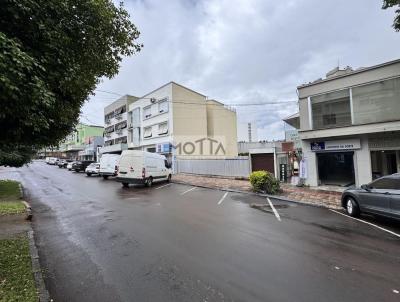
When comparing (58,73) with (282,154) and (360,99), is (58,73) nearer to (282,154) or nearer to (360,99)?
(360,99)

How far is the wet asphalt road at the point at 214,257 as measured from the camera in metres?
3.95

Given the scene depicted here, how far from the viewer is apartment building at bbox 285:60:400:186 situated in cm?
1355

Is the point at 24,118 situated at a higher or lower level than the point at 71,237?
higher

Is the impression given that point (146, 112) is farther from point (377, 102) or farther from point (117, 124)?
point (377, 102)

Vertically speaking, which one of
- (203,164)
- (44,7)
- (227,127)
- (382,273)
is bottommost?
(382,273)

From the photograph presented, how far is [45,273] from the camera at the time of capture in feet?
→ 15.1

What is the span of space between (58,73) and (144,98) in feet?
118

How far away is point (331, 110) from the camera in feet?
51.7

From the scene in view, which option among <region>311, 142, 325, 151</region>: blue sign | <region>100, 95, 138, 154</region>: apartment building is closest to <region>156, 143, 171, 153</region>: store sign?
<region>100, 95, 138, 154</region>: apartment building

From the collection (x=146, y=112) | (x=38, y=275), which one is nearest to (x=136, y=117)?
(x=146, y=112)

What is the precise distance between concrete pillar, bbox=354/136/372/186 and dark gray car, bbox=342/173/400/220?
5.99 meters

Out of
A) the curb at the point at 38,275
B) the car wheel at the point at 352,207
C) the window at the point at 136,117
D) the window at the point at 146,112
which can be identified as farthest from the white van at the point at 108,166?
the car wheel at the point at 352,207

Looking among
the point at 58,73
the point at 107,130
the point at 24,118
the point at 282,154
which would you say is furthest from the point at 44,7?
the point at 107,130

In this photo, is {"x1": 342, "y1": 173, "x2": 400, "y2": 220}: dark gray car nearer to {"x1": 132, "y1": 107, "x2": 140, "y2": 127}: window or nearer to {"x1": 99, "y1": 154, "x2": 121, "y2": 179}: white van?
{"x1": 99, "y1": 154, "x2": 121, "y2": 179}: white van
